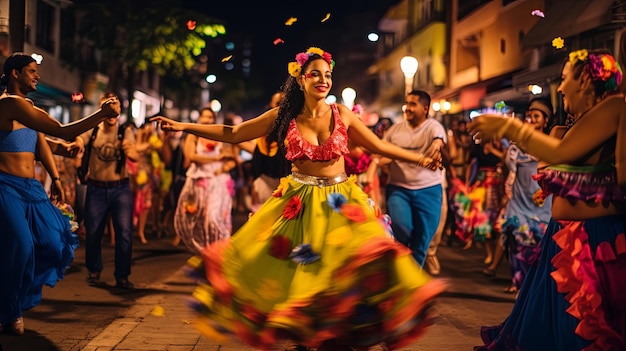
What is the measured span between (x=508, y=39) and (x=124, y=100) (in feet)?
72.0

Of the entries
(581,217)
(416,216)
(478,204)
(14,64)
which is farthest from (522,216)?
(14,64)

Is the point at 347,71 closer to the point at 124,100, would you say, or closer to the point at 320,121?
the point at 124,100

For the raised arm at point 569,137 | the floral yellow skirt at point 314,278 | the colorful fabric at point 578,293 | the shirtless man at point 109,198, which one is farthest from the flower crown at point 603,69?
the shirtless man at point 109,198

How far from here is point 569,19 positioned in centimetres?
1827

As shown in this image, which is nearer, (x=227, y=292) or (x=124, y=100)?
(x=227, y=292)

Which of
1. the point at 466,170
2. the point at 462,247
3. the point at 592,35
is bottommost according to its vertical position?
the point at 462,247

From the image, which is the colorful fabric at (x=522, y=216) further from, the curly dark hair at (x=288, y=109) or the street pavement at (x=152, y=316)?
the curly dark hair at (x=288, y=109)

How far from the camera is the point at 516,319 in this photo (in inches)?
231

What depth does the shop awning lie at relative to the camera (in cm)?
1660

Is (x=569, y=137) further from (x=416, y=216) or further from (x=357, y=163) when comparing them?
(x=357, y=163)

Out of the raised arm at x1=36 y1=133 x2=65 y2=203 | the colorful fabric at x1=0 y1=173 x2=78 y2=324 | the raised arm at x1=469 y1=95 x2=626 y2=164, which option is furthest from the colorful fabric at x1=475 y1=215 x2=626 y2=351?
the raised arm at x1=36 y1=133 x2=65 y2=203

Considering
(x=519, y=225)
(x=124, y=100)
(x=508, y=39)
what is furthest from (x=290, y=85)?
(x=124, y=100)

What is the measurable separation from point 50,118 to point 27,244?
0.98 m

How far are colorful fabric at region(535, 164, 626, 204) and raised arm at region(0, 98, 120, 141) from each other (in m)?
2.99
